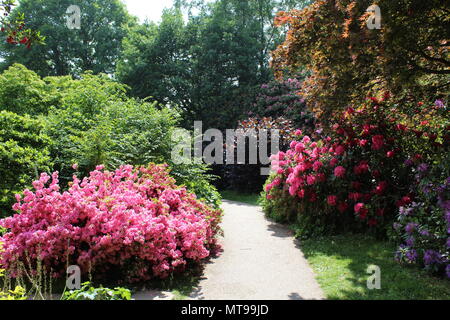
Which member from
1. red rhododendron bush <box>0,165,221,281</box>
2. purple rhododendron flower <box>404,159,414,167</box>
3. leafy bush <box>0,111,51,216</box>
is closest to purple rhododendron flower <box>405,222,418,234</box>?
purple rhododendron flower <box>404,159,414,167</box>

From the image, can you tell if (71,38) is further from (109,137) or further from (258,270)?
(258,270)

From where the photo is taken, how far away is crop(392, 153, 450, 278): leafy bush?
4316mm

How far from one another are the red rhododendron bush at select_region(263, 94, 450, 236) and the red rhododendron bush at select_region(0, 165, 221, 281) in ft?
8.72

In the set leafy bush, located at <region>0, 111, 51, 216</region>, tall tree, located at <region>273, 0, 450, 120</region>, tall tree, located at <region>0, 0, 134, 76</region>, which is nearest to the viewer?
tall tree, located at <region>273, 0, 450, 120</region>

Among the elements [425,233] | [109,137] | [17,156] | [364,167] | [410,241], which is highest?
[109,137]

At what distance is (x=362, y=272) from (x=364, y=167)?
2103 mm

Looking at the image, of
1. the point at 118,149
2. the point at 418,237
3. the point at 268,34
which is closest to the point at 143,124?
the point at 118,149

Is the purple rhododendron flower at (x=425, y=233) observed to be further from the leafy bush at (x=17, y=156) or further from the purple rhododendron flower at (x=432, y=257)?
the leafy bush at (x=17, y=156)

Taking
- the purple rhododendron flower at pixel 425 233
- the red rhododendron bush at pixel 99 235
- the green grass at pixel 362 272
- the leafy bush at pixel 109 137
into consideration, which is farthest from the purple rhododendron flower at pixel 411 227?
the leafy bush at pixel 109 137

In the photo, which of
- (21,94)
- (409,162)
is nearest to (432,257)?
(409,162)

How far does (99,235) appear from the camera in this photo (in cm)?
445

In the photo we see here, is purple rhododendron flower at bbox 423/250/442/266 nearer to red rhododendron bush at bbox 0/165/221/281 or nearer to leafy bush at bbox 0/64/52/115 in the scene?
red rhododendron bush at bbox 0/165/221/281

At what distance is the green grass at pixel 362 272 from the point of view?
155 inches

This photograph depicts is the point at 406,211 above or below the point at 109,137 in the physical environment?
below
